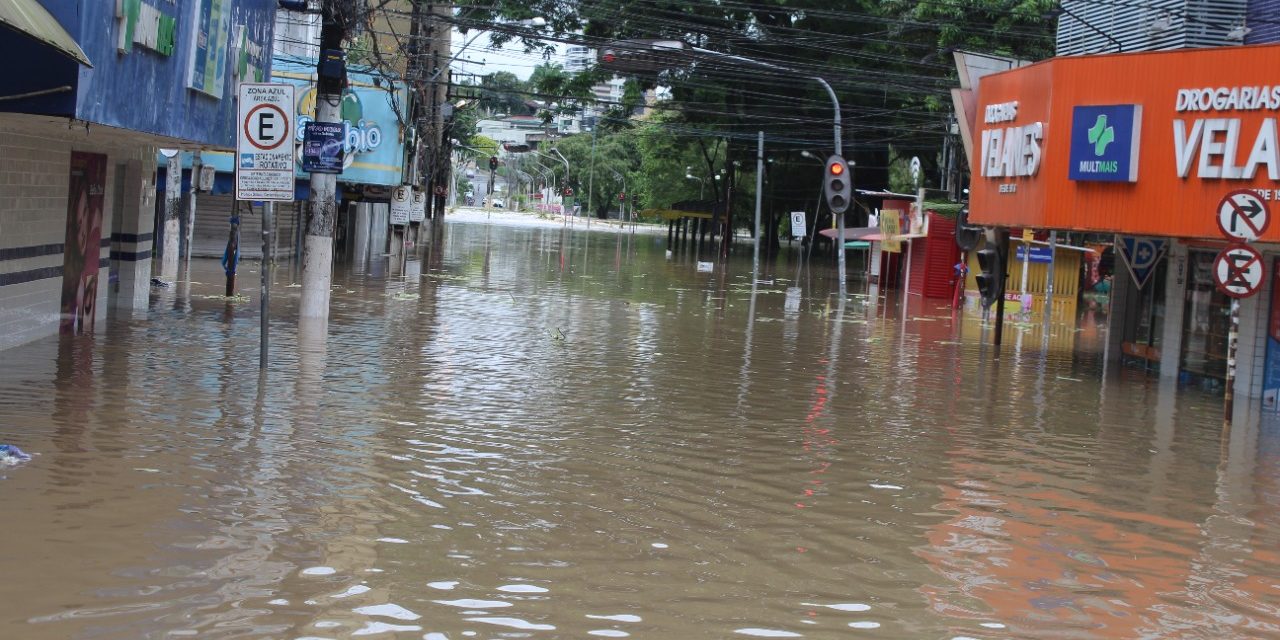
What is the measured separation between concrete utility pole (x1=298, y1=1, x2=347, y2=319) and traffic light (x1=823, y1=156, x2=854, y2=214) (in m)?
10.2

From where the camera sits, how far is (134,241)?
70.9 feet

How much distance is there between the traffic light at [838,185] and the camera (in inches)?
1043

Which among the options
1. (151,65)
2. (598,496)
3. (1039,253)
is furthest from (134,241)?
(1039,253)

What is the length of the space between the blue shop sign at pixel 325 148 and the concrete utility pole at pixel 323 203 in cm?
43

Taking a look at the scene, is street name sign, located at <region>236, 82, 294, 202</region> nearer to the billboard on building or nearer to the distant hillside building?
the distant hillside building

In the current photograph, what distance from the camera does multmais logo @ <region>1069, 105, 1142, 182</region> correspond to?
1923 cm

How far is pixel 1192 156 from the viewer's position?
1831 centimetres

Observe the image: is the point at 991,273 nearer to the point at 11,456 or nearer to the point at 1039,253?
the point at 1039,253

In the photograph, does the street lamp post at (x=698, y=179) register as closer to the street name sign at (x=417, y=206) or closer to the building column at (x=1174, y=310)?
the street name sign at (x=417, y=206)

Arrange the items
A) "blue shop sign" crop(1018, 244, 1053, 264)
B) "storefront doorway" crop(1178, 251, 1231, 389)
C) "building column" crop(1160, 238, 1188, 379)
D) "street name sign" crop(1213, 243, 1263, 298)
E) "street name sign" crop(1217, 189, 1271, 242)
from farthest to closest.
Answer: "blue shop sign" crop(1018, 244, 1053, 264), "building column" crop(1160, 238, 1188, 379), "storefront doorway" crop(1178, 251, 1231, 389), "street name sign" crop(1213, 243, 1263, 298), "street name sign" crop(1217, 189, 1271, 242)

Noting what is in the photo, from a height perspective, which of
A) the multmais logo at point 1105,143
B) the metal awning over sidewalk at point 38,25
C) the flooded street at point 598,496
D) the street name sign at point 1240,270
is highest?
the multmais logo at point 1105,143

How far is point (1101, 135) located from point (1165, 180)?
1331 millimetres

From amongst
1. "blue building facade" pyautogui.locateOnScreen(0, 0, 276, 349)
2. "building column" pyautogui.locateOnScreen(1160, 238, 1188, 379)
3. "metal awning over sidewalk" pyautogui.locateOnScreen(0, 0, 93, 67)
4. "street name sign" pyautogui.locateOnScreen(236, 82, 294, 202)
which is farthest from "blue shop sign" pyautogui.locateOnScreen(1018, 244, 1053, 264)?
"metal awning over sidewalk" pyautogui.locateOnScreen(0, 0, 93, 67)

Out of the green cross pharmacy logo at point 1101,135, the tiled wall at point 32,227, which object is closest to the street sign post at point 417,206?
the tiled wall at point 32,227
